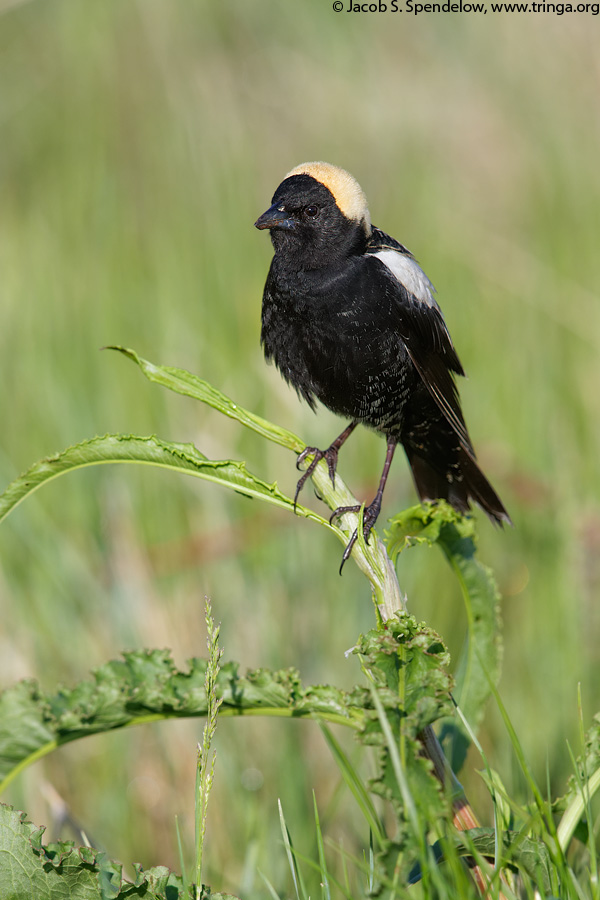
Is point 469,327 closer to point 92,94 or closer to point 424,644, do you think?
point 92,94

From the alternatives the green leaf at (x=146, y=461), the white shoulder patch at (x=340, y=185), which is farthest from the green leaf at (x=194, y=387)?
the white shoulder patch at (x=340, y=185)

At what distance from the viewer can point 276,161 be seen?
5.56 metres

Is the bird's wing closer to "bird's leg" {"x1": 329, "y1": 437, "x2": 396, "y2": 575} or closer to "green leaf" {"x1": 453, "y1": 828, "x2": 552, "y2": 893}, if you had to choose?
"bird's leg" {"x1": 329, "y1": 437, "x2": 396, "y2": 575}

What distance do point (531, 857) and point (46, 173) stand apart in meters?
5.46

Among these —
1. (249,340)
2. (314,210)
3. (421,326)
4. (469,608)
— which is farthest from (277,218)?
(249,340)

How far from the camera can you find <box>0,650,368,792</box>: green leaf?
4.37ft

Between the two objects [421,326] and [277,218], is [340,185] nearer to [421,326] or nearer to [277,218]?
[277,218]

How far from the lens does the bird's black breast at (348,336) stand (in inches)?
87.3

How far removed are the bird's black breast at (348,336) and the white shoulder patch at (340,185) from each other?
12 centimetres

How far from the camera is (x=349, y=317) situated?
7.23ft

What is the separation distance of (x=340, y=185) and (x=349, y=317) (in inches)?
13.5

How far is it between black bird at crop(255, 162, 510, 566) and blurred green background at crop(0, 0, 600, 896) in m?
0.79

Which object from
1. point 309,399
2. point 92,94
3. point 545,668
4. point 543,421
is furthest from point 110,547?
point 92,94

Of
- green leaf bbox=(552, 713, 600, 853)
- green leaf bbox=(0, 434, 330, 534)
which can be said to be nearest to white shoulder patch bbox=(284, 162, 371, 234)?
green leaf bbox=(0, 434, 330, 534)
